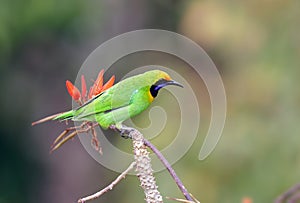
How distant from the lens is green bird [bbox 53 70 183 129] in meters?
1.04

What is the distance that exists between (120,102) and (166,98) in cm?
393

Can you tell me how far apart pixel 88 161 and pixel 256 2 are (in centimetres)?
216

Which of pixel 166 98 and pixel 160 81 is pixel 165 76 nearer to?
pixel 160 81

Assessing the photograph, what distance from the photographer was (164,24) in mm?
6230

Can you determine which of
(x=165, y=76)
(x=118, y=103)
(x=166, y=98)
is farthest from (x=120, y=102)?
(x=166, y=98)

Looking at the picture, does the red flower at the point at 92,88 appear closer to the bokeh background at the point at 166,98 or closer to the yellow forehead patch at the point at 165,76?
the yellow forehead patch at the point at 165,76

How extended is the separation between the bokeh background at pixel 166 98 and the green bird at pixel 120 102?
11.2 feet

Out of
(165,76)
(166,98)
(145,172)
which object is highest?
(166,98)

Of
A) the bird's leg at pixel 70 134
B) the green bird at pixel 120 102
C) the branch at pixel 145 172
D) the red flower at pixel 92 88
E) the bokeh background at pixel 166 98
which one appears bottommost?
the branch at pixel 145 172

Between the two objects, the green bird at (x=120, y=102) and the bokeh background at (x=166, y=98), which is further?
the bokeh background at (x=166, y=98)

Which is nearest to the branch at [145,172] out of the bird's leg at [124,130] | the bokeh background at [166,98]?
the bird's leg at [124,130]

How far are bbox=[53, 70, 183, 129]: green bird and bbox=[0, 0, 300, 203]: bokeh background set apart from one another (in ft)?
11.2

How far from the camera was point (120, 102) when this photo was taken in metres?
1.09

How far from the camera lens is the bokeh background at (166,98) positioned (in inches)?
184
